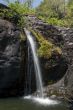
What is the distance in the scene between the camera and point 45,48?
17688 mm

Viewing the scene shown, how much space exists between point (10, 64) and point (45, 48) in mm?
2521

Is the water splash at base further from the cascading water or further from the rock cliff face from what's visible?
the rock cliff face

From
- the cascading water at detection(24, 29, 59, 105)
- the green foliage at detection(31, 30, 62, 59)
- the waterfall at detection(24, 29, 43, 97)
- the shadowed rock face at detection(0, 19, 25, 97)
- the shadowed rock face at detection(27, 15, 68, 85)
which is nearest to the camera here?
the cascading water at detection(24, 29, 59, 105)

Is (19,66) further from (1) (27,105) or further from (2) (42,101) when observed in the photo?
(1) (27,105)

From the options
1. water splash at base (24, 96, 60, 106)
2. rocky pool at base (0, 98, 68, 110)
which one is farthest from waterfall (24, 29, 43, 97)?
rocky pool at base (0, 98, 68, 110)

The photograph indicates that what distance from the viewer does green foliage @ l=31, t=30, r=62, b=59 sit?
1755 cm

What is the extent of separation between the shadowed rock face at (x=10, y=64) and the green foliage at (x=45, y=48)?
136 centimetres

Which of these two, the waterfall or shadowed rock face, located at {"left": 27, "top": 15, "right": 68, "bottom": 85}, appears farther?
shadowed rock face, located at {"left": 27, "top": 15, "right": 68, "bottom": 85}

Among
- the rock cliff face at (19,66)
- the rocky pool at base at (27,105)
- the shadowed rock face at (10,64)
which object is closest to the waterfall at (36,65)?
the rock cliff face at (19,66)

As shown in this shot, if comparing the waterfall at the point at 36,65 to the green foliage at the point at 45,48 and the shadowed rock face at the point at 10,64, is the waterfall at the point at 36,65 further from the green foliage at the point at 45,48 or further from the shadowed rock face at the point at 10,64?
the shadowed rock face at the point at 10,64

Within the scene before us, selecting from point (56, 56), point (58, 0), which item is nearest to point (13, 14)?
point (56, 56)

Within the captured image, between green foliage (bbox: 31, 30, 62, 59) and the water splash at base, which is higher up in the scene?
green foliage (bbox: 31, 30, 62, 59)

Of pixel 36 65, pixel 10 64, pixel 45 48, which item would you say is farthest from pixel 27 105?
pixel 45 48

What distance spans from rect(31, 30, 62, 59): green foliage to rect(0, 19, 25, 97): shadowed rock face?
1356 mm
